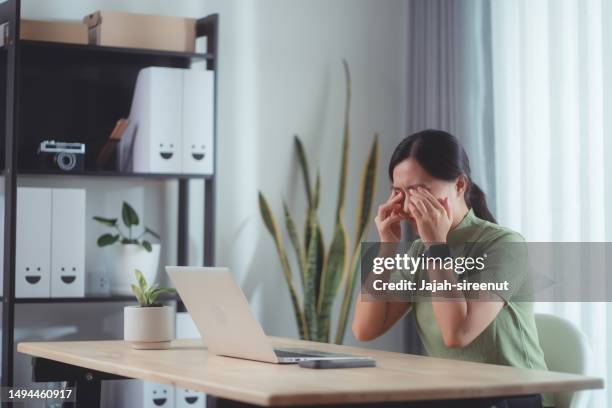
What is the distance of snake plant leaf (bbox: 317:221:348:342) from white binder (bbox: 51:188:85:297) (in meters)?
0.96

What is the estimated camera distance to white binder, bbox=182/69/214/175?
3.37 meters

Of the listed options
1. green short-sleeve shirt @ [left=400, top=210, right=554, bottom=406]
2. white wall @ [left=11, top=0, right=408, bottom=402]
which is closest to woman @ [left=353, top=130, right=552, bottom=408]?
green short-sleeve shirt @ [left=400, top=210, right=554, bottom=406]

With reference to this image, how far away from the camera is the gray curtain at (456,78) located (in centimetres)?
368

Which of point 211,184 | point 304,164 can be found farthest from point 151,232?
point 304,164

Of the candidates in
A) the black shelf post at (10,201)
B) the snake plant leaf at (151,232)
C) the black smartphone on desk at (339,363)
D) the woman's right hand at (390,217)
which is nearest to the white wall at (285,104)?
the snake plant leaf at (151,232)

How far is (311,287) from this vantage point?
3.74m

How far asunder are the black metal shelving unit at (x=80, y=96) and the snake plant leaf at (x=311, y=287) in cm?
46

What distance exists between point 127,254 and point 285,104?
0.98 metres

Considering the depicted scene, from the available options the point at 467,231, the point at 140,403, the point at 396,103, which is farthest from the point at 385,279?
the point at 396,103

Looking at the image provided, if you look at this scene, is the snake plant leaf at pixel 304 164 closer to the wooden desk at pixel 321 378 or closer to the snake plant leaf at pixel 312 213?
the snake plant leaf at pixel 312 213

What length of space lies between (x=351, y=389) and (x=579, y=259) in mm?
1911

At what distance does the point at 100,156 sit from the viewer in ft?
11.4

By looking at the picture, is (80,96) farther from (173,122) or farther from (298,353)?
(298,353)

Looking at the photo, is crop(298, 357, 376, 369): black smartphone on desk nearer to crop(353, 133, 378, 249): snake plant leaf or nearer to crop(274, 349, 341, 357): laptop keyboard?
crop(274, 349, 341, 357): laptop keyboard
